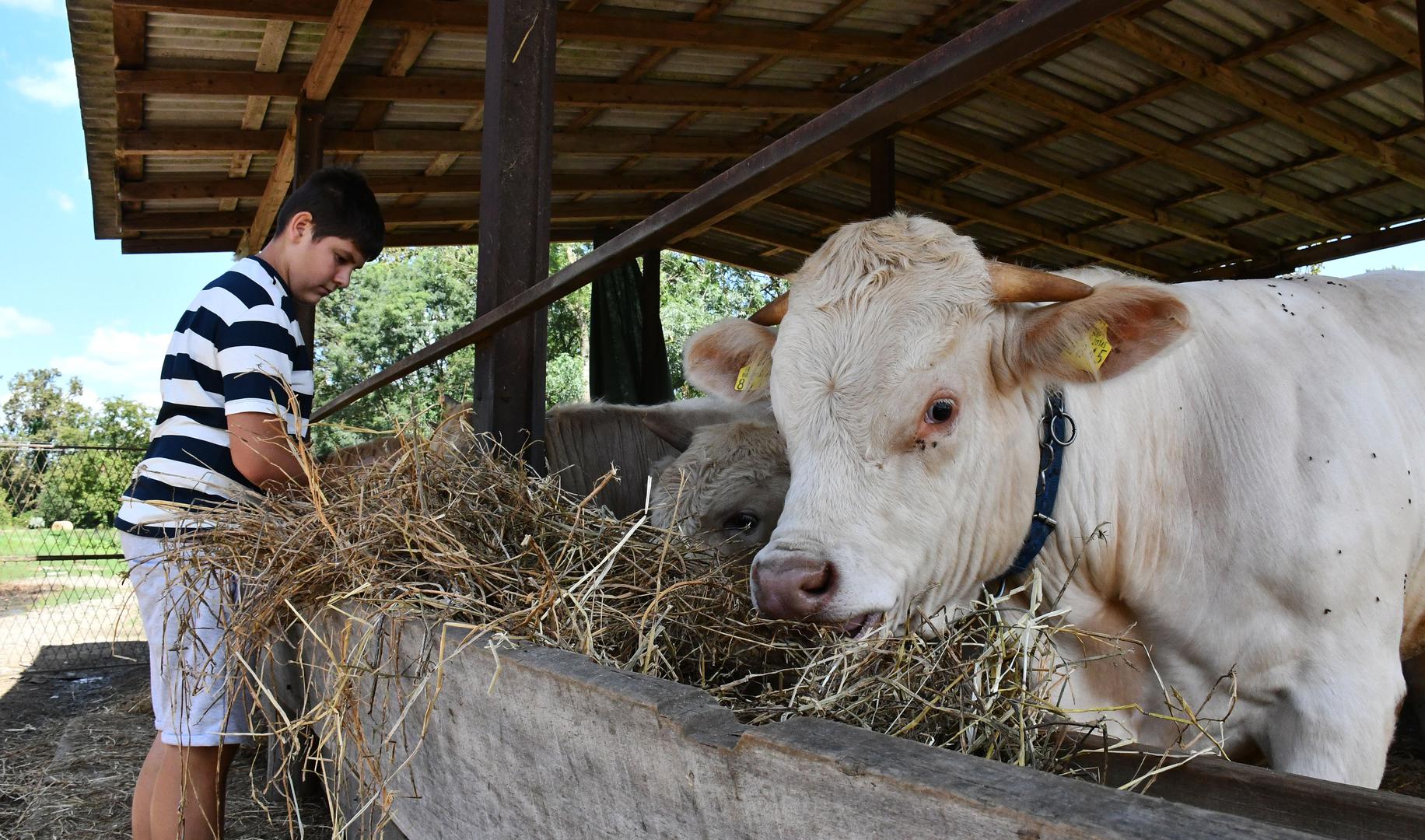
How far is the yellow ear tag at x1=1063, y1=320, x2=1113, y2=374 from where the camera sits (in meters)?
2.16

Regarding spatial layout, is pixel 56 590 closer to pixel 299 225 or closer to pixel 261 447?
pixel 299 225

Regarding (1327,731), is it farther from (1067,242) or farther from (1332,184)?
(1067,242)

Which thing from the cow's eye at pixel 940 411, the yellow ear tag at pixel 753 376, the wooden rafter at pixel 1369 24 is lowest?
the cow's eye at pixel 940 411

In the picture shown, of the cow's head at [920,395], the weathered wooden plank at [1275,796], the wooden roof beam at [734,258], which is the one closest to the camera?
the weathered wooden plank at [1275,796]

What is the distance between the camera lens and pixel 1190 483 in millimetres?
2473

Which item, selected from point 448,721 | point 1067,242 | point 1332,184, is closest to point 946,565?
point 448,721

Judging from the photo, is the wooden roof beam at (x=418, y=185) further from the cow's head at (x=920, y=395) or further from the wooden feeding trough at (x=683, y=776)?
the wooden feeding trough at (x=683, y=776)

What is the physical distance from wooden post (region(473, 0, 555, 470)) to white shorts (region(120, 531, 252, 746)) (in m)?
1.04

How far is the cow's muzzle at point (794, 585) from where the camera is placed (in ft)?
6.08

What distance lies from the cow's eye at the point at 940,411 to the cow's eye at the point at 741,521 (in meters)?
1.26

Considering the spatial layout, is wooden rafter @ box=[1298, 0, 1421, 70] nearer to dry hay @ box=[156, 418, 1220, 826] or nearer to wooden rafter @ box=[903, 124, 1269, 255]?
wooden rafter @ box=[903, 124, 1269, 255]

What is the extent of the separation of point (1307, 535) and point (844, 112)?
1.45 meters

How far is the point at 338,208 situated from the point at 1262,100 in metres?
6.21

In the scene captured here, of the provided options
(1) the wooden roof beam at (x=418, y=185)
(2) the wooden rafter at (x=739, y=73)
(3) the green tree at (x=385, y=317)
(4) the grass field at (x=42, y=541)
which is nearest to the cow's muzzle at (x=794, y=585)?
(2) the wooden rafter at (x=739, y=73)
